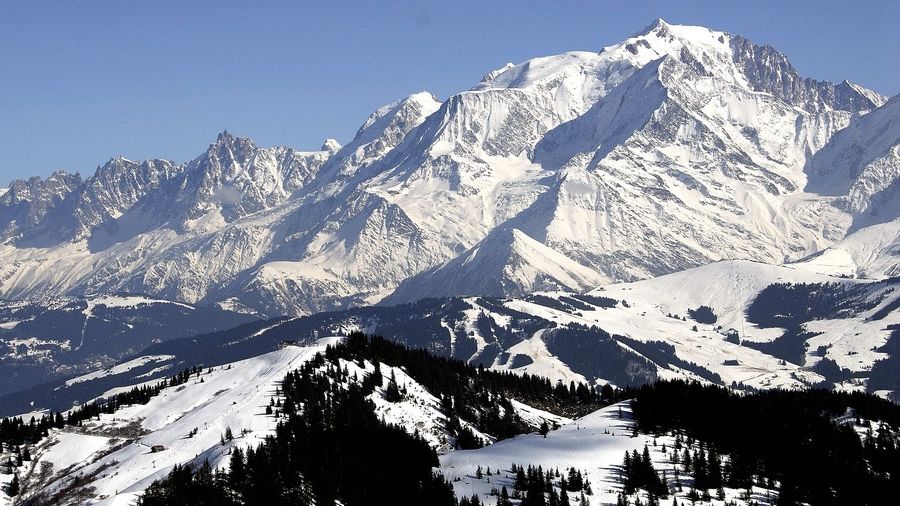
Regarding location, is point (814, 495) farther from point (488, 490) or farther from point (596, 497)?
point (488, 490)

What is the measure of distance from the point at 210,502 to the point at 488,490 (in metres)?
37.2

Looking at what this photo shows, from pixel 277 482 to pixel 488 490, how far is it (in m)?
29.0

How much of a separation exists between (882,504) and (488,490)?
53038 mm

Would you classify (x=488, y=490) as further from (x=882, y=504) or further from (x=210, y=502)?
(x=882, y=504)

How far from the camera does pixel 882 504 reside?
19312cm

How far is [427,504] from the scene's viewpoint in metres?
186

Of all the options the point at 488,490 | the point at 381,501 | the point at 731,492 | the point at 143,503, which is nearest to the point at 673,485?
the point at 731,492

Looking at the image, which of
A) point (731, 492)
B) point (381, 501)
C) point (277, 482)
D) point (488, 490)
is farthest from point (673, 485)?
point (277, 482)

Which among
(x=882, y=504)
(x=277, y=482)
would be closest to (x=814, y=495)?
(x=882, y=504)

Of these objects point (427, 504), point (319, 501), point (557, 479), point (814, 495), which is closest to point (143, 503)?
point (319, 501)

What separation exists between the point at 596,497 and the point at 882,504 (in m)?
Answer: 39.1

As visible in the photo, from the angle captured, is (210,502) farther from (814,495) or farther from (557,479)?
(814,495)

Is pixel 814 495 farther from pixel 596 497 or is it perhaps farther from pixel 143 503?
pixel 143 503

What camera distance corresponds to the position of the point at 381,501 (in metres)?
194
